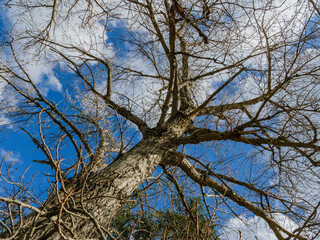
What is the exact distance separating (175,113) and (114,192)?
68.0 inches

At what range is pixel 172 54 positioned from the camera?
2672 mm

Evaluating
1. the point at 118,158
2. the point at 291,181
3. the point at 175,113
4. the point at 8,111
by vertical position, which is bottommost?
the point at 291,181

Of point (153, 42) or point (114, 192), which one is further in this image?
point (153, 42)

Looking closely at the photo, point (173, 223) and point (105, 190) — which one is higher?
point (105, 190)

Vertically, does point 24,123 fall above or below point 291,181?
above

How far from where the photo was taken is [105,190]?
1918 mm

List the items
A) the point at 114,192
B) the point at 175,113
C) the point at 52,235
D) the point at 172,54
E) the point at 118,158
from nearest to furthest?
1. the point at 52,235
2. the point at 114,192
3. the point at 118,158
4. the point at 172,54
5. the point at 175,113

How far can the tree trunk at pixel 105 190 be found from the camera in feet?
4.79

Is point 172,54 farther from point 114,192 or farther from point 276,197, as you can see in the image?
point 276,197

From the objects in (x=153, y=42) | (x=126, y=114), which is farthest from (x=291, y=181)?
(x=153, y=42)

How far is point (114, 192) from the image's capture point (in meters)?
1.95

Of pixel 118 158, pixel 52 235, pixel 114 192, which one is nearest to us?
pixel 52 235

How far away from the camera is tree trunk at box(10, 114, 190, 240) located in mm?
1459

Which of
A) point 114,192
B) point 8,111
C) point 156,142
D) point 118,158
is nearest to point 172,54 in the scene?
point 156,142
